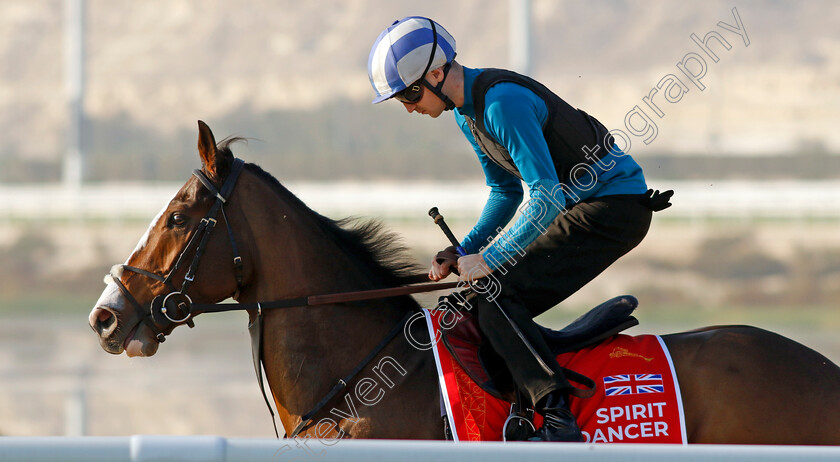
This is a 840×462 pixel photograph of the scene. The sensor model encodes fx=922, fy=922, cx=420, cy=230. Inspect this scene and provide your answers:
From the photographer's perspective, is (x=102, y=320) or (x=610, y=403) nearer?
(x=610, y=403)

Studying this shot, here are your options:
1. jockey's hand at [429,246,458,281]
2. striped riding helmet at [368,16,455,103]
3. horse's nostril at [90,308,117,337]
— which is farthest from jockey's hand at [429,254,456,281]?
horse's nostril at [90,308,117,337]

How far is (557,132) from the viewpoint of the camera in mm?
3531

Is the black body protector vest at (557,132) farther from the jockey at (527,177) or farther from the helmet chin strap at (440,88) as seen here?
the helmet chin strap at (440,88)

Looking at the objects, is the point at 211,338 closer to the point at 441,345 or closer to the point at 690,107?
the point at 441,345

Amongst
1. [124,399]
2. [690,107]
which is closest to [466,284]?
[124,399]

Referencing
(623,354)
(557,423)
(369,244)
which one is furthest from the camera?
(369,244)

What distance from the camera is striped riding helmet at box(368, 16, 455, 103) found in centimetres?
353

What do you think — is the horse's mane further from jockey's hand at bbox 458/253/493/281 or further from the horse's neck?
jockey's hand at bbox 458/253/493/281

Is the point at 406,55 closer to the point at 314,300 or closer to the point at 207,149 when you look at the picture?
the point at 207,149

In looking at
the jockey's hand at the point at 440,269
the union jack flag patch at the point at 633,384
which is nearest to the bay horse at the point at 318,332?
the union jack flag patch at the point at 633,384

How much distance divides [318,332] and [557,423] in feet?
3.29

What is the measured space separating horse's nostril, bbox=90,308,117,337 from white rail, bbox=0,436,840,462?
4.49ft

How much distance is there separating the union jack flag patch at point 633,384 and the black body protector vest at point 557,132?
785 mm

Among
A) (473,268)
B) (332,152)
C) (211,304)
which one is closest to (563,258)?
(473,268)
